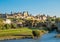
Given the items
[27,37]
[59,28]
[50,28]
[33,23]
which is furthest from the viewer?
[33,23]

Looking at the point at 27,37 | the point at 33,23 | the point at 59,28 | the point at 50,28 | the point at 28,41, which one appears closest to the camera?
the point at 28,41

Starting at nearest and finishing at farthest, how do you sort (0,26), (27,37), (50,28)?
(27,37) < (0,26) < (50,28)

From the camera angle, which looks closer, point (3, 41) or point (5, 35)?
point (3, 41)

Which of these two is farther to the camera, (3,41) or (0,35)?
(0,35)

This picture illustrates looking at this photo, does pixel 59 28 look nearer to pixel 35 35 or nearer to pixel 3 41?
pixel 35 35

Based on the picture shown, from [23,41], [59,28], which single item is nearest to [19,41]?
[23,41]

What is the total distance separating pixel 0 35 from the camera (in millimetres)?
60938

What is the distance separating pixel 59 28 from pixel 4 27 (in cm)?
2160

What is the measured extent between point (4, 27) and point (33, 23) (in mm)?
35445

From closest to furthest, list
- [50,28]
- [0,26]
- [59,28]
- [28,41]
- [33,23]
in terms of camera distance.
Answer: [28,41]
[0,26]
[59,28]
[50,28]
[33,23]

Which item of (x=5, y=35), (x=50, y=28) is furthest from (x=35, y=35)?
(x=50, y=28)

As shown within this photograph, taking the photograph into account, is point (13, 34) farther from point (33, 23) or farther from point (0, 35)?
point (33, 23)

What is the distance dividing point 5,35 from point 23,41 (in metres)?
8.83

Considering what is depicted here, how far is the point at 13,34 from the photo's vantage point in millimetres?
62031
